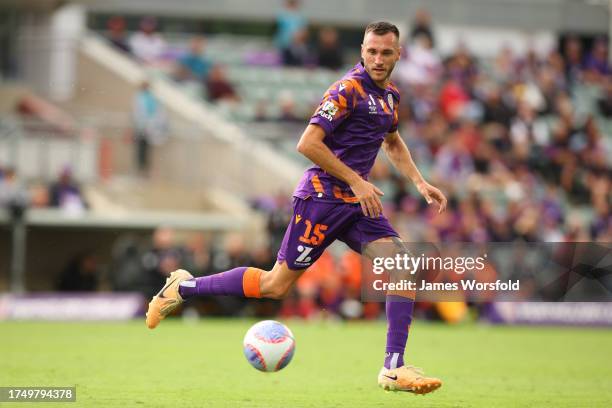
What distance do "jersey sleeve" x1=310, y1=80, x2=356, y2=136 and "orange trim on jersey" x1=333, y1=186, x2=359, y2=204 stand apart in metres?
0.48

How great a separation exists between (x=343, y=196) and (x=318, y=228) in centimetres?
30

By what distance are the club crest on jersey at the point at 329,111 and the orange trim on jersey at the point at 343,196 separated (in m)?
0.57

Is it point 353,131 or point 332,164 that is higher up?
point 353,131

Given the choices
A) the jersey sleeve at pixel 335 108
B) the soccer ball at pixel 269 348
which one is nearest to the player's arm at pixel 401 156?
the jersey sleeve at pixel 335 108

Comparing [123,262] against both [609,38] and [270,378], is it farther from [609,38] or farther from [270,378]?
[609,38]

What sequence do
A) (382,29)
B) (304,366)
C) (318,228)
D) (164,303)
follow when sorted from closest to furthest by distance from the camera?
(382,29) → (318,228) → (164,303) → (304,366)

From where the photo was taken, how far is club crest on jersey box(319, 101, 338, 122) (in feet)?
26.3

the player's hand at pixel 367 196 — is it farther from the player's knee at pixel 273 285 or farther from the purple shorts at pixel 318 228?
the player's knee at pixel 273 285

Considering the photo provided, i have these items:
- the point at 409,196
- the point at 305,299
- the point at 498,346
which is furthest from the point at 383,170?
the point at 498,346

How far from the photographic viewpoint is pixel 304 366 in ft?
37.8

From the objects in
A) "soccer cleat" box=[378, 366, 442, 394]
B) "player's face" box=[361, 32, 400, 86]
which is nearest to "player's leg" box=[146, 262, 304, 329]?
"soccer cleat" box=[378, 366, 442, 394]

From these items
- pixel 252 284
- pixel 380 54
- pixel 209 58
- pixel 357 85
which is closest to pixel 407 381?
pixel 252 284

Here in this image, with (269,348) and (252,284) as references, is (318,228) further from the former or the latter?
(269,348)

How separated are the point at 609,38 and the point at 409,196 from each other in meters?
17.5
